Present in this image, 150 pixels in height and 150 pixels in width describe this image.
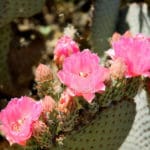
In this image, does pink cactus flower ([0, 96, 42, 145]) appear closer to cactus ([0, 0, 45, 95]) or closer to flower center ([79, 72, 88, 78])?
flower center ([79, 72, 88, 78])

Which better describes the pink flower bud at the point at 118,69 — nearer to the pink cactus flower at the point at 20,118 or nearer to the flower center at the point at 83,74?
the flower center at the point at 83,74

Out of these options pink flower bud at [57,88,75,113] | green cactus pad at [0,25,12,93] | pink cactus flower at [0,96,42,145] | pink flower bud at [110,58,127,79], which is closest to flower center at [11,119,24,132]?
pink cactus flower at [0,96,42,145]

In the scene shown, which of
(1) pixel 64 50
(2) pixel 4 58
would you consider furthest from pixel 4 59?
(1) pixel 64 50

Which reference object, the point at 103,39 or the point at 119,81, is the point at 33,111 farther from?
the point at 103,39

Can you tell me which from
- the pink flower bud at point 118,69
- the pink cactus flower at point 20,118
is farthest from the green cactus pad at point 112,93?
the pink cactus flower at point 20,118

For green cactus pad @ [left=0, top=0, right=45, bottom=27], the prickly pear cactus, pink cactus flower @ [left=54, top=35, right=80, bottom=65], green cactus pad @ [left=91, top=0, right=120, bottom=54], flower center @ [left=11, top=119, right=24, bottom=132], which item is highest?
green cactus pad @ [left=0, top=0, right=45, bottom=27]
